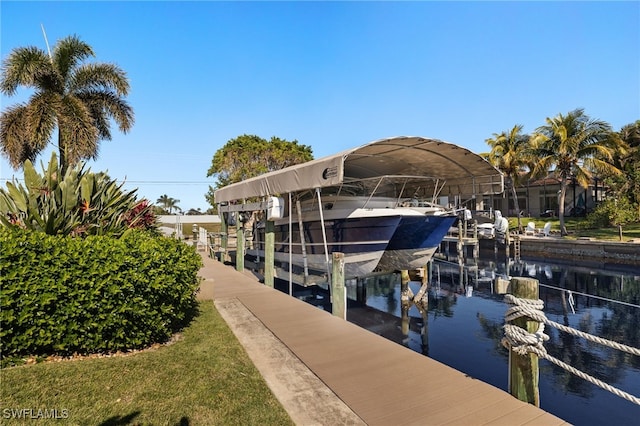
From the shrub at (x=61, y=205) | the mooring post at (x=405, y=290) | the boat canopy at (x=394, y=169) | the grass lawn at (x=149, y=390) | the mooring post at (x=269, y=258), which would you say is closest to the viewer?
the grass lawn at (x=149, y=390)

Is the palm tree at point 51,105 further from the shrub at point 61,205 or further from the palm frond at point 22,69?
the shrub at point 61,205

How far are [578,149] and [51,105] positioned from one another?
33.5 m

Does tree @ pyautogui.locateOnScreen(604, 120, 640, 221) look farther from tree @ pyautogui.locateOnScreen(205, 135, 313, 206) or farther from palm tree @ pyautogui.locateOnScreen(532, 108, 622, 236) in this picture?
tree @ pyautogui.locateOnScreen(205, 135, 313, 206)

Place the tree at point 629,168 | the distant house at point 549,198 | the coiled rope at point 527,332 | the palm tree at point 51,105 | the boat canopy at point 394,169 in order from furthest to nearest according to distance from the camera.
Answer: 1. the distant house at point 549,198
2. the tree at point 629,168
3. the palm tree at point 51,105
4. the boat canopy at point 394,169
5. the coiled rope at point 527,332

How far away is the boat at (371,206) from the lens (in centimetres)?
1029

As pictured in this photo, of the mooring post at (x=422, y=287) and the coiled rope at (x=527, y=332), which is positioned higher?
the coiled rope at (x=527, y=332)

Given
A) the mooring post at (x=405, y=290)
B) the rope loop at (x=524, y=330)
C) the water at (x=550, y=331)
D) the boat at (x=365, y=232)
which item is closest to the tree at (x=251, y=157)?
the water at (x=550, y=331)

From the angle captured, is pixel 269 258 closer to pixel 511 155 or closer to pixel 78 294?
pixel 78 294

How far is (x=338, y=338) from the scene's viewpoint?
5500 mm

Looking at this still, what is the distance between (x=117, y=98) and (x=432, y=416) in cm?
2067

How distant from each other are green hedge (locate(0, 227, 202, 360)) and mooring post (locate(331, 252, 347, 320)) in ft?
10.5

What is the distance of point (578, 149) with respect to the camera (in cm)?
2789

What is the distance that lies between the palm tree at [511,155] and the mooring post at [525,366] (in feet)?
111

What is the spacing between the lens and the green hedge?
4027mm
